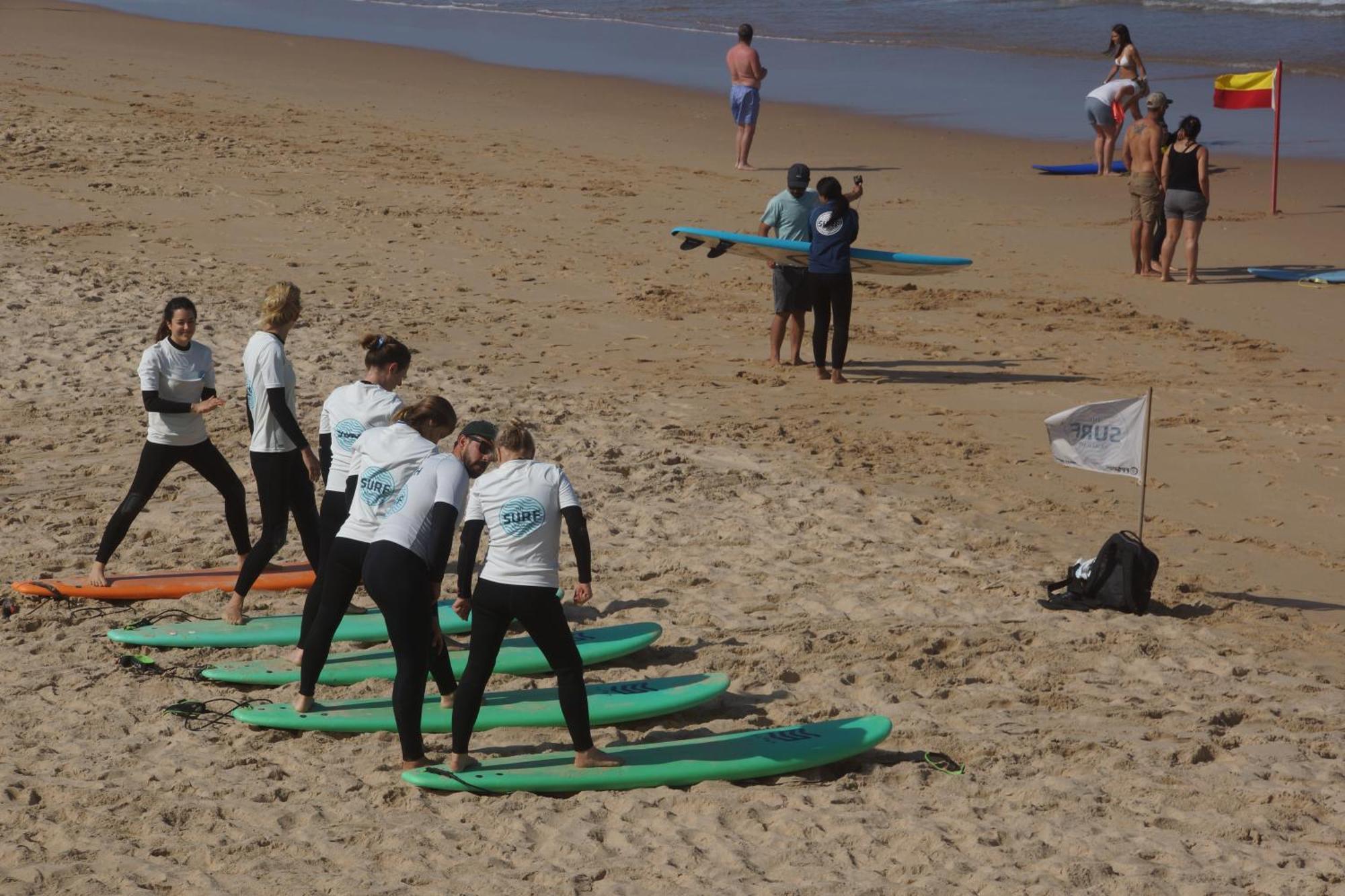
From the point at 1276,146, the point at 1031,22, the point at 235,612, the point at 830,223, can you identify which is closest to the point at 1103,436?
the point at 830,223

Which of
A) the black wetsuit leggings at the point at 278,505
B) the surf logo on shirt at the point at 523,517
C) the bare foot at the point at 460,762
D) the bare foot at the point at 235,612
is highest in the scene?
the surf logo on shirt at the point at 523,517

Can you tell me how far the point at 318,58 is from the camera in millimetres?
27547

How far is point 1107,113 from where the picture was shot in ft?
63.9

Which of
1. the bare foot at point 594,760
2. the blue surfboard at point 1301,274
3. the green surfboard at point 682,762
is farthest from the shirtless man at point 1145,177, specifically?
the bare foot at point 594,760

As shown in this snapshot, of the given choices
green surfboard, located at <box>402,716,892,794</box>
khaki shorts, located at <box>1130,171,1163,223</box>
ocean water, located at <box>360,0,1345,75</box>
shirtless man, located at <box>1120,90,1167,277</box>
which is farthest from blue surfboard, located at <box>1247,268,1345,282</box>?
ocean water, located at <box>360,0,1345,75</box>

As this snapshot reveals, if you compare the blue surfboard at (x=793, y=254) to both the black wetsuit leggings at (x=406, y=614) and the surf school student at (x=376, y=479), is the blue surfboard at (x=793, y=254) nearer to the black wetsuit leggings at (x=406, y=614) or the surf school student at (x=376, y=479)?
the surf school student at (x=376, y=479)

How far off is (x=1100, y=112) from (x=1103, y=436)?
12472 millimetres

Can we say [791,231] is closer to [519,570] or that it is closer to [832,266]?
[832,266]

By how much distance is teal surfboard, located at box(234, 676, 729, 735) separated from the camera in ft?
21.7

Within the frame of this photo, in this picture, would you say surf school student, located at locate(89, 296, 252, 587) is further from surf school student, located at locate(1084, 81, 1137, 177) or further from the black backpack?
surf school student, located at locate(1084, 81, 1137, 177)

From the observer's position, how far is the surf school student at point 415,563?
19.0 ft

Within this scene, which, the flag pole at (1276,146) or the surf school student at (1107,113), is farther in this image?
the surf school student at (1107,113)

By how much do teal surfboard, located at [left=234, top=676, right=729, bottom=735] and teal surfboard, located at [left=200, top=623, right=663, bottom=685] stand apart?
26 cm

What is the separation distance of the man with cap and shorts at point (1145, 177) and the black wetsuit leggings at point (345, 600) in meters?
10.6
